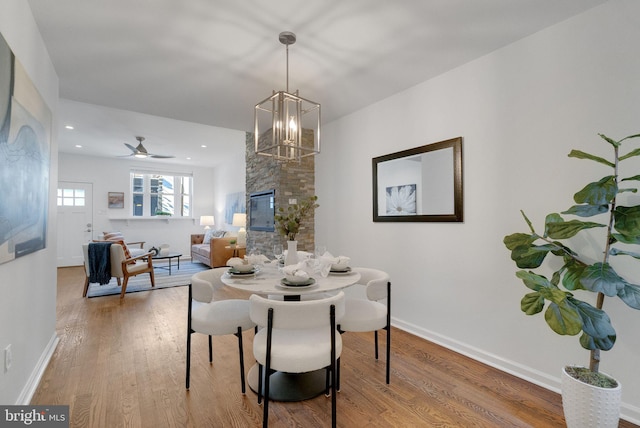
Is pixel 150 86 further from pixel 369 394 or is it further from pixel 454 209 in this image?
pixel 369 394

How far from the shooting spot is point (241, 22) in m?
2.14

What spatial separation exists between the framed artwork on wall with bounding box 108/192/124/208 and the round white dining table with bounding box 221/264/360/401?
291 inches

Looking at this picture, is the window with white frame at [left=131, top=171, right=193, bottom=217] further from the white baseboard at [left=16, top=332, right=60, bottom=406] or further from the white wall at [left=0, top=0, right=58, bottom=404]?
the white baseboard at [left=16, top=332, right=60, bottom=406]

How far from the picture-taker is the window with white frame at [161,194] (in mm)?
8273

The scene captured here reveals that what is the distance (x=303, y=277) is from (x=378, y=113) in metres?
2.44

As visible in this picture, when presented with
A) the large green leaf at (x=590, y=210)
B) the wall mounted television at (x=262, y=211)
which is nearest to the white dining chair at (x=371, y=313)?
the large green leaf at (x=590, y=210)

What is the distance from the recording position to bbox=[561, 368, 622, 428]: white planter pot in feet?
4.97

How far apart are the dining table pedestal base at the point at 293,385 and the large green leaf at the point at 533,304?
1.40 m

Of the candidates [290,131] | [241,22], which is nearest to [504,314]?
[290,131]

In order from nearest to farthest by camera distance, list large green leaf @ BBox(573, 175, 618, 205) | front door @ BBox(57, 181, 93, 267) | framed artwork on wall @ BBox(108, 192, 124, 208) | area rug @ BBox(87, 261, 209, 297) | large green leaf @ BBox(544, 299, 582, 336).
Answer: large green leaf @ BBox(544, 299, 582, 336)
large green leaf @ BBox(573, 175, 618, 205)
area rug @ BBox(87, 261, 209, 297)
front door @ BBox(57, 181, 93, 267)
framed artwork on wall @ BBox(108, 192, 124, 208)

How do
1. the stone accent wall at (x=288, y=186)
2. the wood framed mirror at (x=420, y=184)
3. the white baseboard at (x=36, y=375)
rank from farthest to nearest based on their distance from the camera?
the stone accent wall at (x=288, y=186), the wood framed mirror at (x=420, y=184), the white baseboard at (x=36, y=375)

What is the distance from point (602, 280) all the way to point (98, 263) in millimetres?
5737

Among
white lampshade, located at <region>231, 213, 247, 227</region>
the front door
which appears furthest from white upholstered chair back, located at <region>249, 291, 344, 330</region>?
the front door

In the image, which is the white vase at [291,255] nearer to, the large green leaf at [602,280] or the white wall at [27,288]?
the white wall at [27,288]
